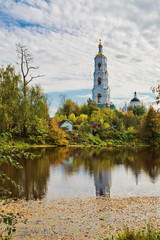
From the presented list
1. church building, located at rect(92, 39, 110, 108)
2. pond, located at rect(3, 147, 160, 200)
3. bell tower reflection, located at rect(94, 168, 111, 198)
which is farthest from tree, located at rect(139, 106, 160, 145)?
bell tower reflection, located at rect(94, 168, 111, 198)

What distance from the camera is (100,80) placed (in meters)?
69.8

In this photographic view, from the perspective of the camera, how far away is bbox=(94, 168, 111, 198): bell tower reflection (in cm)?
1096

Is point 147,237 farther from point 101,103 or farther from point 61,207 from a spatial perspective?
point 101,103

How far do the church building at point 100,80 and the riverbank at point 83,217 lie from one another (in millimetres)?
59191

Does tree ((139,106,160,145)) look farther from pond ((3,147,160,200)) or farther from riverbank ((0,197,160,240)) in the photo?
riverbank ((0,197,160,240))

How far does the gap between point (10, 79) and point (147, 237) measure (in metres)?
29.6

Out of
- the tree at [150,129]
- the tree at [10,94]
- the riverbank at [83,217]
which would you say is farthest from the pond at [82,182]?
the tree at [150,129]

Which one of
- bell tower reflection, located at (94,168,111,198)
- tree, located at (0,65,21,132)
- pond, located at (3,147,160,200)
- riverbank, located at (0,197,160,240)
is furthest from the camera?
tree, located at (0,65,21,132)

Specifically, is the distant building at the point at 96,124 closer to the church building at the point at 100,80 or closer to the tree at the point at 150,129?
the tree at the point at 150,129

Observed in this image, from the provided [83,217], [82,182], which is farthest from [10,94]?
[83,217]

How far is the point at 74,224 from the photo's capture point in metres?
6.87

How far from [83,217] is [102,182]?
572 centimetres

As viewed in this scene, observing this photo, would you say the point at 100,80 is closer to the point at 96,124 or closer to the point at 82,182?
the point at 96,124

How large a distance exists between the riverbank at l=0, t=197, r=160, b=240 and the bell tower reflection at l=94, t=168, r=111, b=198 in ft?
4.03
